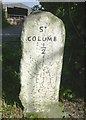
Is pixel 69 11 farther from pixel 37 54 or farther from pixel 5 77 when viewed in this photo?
pixel 5 77

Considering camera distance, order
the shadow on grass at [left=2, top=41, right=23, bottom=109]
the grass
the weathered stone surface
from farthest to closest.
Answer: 1. the shadow on grass at [left=2, top=41, right=23, bottom=109]
2. the grass
3. the weathered stone surface

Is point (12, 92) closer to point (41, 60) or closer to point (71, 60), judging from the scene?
point (71, 60)

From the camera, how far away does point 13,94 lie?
20.7 ft

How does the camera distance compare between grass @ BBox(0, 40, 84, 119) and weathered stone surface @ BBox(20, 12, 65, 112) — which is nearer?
weathered stone surface @ BBox(20, 12, 65, 112)

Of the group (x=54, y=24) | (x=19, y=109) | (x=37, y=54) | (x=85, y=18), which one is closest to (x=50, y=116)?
(x=19, y=109)

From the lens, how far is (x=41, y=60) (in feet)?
17.4

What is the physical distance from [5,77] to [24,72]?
5.77ft

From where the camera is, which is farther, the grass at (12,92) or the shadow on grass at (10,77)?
the shadow on grass at (10,77)

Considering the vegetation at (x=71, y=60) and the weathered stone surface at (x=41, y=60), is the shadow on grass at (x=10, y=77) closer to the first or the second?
the vegetation at (x=71, y=60)

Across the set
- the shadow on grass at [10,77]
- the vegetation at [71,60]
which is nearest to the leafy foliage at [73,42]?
the vegetation at [71,60]

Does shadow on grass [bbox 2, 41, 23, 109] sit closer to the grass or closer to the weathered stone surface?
the grass

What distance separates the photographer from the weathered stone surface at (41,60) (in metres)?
5.15

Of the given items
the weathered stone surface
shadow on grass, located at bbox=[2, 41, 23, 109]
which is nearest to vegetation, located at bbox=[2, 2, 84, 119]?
shadow on grass, located at bbox=[2, 41, 23, 109]

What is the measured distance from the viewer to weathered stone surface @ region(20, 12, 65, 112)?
5148mm
